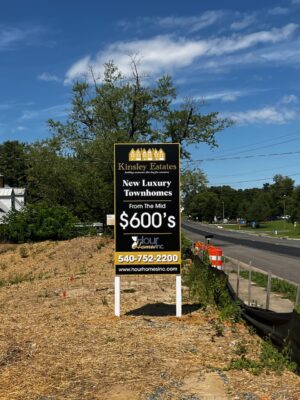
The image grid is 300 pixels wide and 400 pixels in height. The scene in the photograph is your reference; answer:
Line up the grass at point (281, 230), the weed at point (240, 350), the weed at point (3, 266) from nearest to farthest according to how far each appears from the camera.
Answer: the weed at point (240, 350), the weed at point (3, 266), the grass at point (281, 230)

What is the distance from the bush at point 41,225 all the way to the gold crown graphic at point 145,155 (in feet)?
73.5

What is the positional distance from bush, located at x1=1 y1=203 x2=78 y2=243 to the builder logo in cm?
2231

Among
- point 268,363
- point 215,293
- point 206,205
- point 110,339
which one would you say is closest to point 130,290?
point 215,293

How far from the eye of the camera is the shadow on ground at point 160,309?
9969 millimetres

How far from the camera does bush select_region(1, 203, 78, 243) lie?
3145 centimetres

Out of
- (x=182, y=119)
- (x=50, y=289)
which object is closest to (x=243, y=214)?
(x=182, y=119)

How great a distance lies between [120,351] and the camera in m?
7.04

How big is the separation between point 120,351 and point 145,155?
160 inches

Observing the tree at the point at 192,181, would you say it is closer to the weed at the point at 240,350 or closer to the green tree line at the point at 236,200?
the weed at the point at 240,350

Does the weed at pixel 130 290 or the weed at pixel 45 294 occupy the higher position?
the weed at pixel 130 290

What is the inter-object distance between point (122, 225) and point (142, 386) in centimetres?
449

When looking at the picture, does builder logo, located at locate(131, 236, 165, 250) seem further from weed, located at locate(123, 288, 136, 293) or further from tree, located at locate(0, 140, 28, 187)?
tree, located at locate(0, 140, 28, 187)

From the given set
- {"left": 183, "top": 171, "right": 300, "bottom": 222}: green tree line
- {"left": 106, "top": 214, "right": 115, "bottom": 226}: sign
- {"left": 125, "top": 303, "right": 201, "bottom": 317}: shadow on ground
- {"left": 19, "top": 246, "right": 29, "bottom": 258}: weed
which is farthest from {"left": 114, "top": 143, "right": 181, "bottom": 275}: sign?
{"left": 183, "top": 171, "right": 300, "bottom": 222}: green tree line

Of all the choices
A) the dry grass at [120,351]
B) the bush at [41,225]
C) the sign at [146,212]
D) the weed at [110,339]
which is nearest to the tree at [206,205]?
the bush at [41,225]
